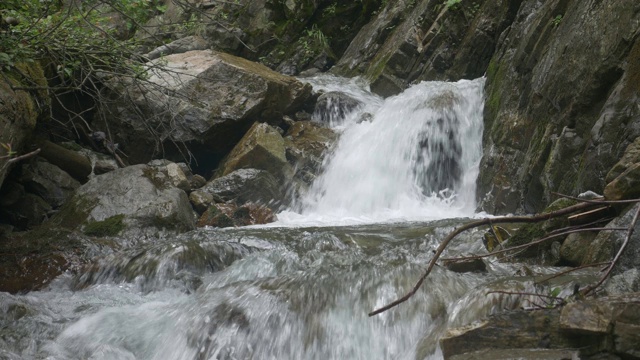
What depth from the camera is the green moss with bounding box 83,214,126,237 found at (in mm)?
7672

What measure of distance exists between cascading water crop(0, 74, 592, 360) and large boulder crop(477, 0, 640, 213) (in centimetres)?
99

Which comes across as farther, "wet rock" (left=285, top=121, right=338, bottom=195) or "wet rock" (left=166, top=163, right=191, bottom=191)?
"wet rock" (left=285, top=121, right=338, bottom=195)

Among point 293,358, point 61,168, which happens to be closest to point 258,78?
point 61,168

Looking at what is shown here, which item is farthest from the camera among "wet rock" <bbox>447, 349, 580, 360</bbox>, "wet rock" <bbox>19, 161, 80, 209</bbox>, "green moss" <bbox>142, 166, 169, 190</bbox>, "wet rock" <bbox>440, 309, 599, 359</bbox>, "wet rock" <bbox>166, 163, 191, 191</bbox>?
"wet rock" <bbox>166, 163, 191, 191</bbox>

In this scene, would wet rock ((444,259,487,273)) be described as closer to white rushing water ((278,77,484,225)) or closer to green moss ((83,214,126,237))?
white rushing water ((278,77,484,225))

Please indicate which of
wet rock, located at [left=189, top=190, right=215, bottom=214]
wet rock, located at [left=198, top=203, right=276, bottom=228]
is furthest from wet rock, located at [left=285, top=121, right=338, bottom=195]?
wet rock, located at [left=189, top=190, right=215, bottom=214]

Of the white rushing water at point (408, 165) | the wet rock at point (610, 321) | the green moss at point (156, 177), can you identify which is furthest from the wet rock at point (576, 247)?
the green moss at point (156, 177)

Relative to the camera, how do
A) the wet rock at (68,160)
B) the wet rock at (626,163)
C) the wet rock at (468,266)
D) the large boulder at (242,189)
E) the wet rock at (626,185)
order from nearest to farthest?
1. the wet rock at (626,185)
2. the wet rock at (626,163)
3. the wet rock at (468,266)
4. the wet rock at (68,160)
5. the large boulder at (242,189)

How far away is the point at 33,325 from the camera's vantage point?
465 centimetres

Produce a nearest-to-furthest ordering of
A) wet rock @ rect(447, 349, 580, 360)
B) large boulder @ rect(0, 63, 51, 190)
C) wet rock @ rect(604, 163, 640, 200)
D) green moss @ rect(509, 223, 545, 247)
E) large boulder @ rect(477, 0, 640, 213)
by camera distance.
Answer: wet rock @ rect(447, 349, 580, 360), wet rock @ rect(604, 163, 640, 200), green moss @ rect(509, 223, 545, 247), large boulder @ rect(477, 0, 640, 213), large boulder @ rect(0, 63, 51, 190)

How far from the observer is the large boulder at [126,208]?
25.5 ft

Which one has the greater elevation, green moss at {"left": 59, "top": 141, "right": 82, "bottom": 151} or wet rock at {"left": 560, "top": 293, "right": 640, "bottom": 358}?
green moss at {"left": 59, "top": 141, "right": 82, "bottom": 151}

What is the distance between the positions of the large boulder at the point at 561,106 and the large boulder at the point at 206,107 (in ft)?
15.5

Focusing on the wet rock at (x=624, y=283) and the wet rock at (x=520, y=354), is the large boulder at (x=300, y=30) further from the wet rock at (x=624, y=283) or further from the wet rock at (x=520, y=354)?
the wet rock at (x=520, y=354)
